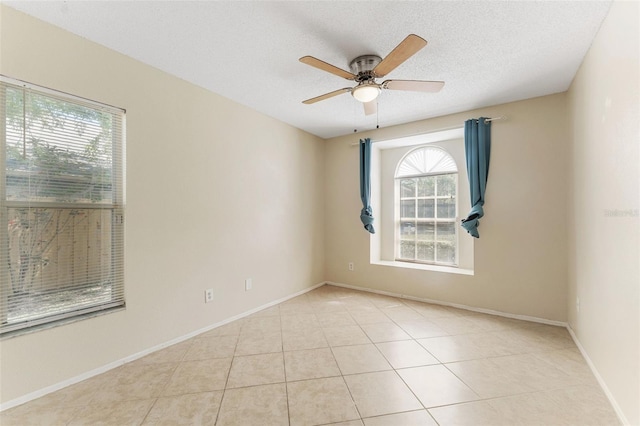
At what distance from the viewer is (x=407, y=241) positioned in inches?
173

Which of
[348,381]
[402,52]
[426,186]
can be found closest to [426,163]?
[426,186]

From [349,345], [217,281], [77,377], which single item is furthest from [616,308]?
[77,377]

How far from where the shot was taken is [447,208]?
13.2 feet

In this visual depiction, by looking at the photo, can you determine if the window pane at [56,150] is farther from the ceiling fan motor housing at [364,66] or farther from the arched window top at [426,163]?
the arched window top at [426,163]

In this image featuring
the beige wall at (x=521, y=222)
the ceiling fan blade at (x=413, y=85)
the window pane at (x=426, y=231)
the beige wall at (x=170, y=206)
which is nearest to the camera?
the beige wall at (x=170, y=206)

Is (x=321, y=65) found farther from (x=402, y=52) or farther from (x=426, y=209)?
(x=426, y=209)

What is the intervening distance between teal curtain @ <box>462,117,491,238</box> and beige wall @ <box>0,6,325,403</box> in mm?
2429

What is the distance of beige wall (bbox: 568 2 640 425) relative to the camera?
1475 mm

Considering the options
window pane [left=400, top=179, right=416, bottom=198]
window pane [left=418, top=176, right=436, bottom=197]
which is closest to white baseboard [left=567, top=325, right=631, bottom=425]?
window pane [left=418, top=176, right=436, bottom=197]

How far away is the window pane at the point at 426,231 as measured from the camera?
4145 millimetres

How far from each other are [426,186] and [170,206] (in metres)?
3.54

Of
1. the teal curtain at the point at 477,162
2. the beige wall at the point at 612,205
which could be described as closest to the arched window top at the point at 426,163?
the teal curtain at the point at 477,162

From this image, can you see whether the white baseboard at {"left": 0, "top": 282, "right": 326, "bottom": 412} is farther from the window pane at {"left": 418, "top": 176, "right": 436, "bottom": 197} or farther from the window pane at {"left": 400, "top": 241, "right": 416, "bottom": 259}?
the window pane at {"left": 418, "top": 176, "right": 436, "bottom": 197}

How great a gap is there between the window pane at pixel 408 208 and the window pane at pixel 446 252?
25.3 inches
